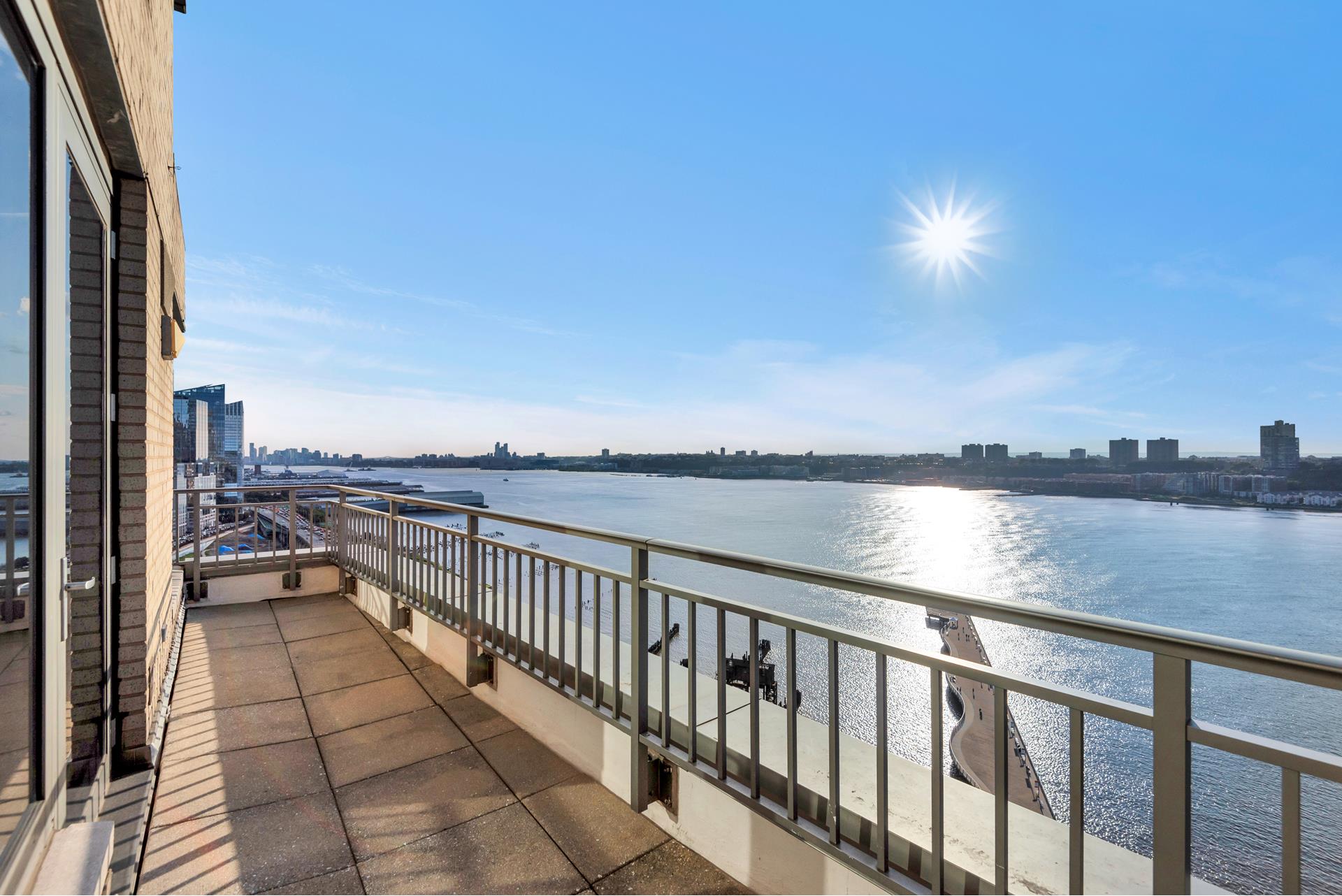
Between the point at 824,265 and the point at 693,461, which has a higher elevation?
the point at 824,265

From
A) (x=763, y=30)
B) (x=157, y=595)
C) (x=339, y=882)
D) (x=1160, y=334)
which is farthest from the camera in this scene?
(x=1160, y=334)

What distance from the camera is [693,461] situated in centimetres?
3788

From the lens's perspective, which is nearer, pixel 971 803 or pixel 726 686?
pixel 971 803

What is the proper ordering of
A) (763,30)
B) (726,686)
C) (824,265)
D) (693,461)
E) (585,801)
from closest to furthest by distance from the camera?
(726,686) < (585,801) < (763,30) < (824,265) < (693,461)

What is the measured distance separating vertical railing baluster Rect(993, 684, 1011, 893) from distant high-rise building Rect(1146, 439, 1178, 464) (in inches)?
1652

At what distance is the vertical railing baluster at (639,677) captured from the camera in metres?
2.27

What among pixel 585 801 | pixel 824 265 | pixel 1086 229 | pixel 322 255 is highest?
pixel 1086 229

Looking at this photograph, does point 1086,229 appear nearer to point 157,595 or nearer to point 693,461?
point 693,461

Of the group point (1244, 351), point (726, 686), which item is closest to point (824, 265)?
point (726, 686)

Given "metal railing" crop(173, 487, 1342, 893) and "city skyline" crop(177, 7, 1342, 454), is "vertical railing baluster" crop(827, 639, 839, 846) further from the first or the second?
"city skyline" crop(177, 7, 1342, 454)

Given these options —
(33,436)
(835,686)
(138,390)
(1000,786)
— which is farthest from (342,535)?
(1000,786)

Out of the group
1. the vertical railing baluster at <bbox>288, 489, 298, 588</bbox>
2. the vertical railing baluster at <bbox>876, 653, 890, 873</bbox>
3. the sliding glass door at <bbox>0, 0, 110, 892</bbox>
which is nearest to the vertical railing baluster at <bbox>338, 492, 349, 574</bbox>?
the vertical railing baluster at <bbox>288, 489, 298, 588</bbox>

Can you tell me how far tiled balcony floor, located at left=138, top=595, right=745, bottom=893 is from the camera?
2004mm

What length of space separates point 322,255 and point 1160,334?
229 ft
